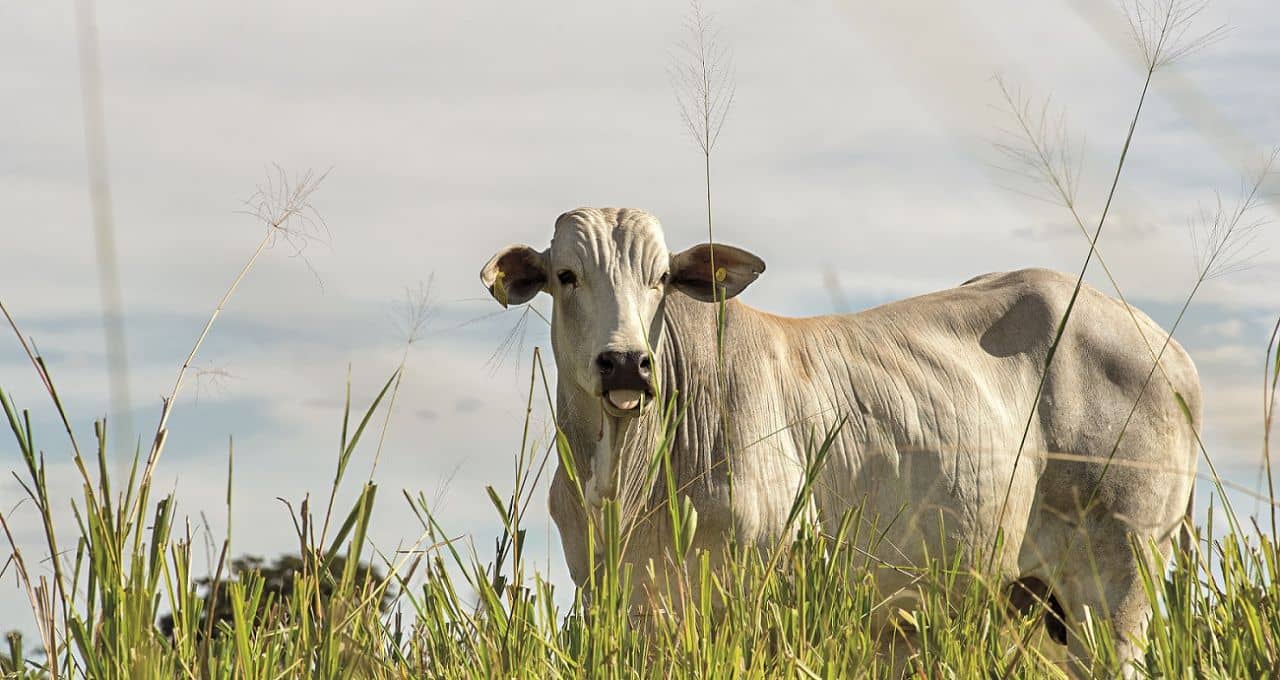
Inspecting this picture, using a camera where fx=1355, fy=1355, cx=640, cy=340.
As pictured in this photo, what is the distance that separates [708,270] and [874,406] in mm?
1404

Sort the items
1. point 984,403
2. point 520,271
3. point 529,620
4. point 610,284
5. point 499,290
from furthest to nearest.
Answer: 1. point 984,403
2. point 520,271
3. point 499,290
4. point 610,284
5. point 529,620

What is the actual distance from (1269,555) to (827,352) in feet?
12.7

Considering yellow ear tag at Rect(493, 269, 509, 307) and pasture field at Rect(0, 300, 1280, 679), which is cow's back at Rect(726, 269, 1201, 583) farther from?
pasture field at Rect(0, 300, 1280, 679)

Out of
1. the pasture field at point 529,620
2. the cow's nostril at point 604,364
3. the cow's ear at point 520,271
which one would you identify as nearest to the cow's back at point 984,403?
the cow's ear at point 520,271

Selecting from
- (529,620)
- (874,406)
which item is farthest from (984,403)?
(529,620)

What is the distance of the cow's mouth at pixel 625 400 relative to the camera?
4.36m

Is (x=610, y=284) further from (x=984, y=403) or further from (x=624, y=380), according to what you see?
(x=984, y=403)

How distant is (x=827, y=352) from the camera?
617cm

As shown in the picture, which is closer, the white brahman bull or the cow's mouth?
the cow's mouth

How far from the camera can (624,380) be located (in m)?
4.33

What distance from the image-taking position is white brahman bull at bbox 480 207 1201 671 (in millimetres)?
4844

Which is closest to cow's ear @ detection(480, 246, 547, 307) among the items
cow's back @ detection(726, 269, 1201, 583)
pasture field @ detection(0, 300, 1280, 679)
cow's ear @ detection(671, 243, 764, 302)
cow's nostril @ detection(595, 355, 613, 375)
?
cow's ear @ detection(671, 243, 764, 302)

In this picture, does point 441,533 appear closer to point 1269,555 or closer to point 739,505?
point 1269,555

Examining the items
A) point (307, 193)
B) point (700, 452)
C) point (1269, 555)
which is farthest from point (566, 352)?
point (1269, 555)
